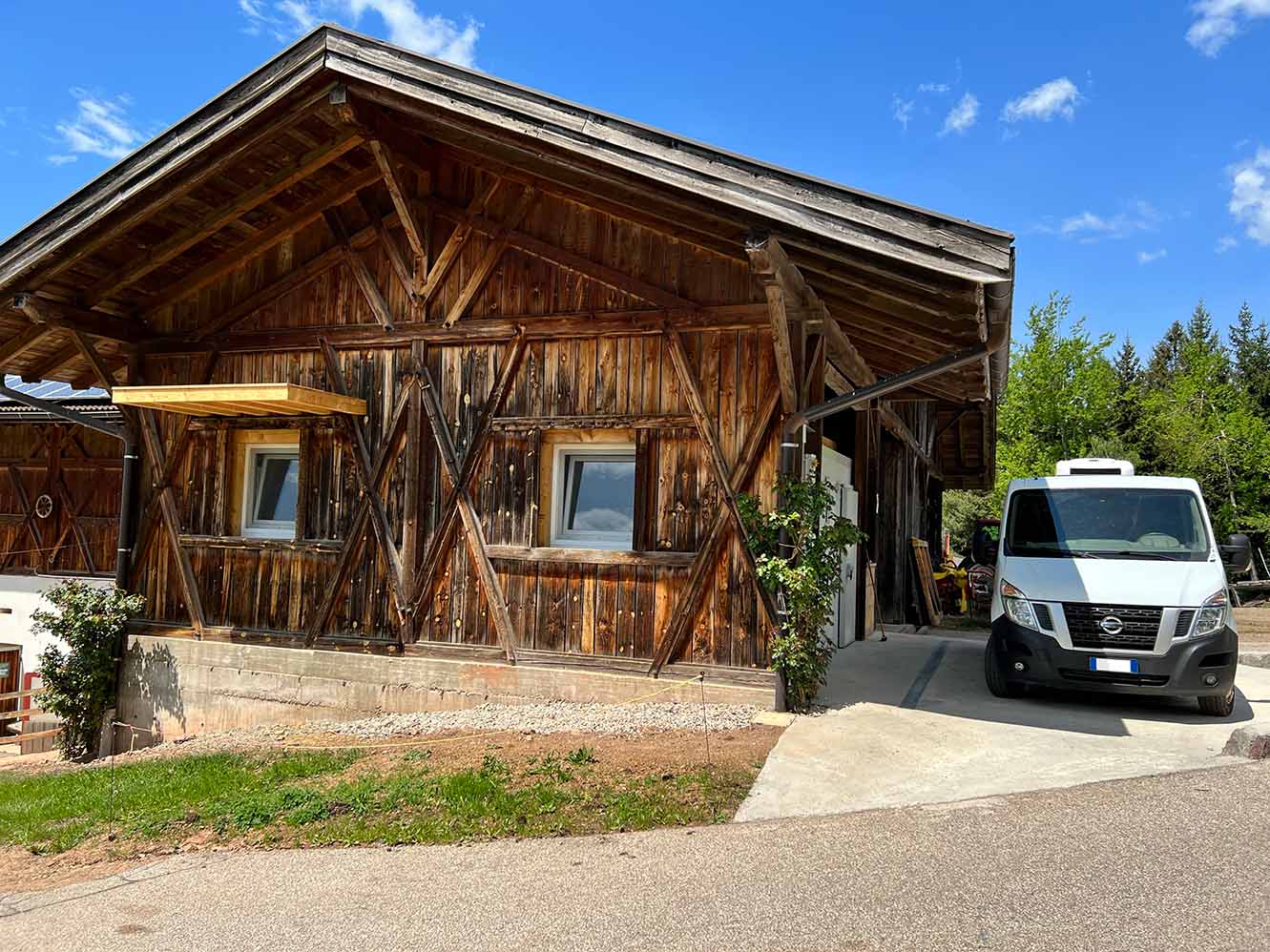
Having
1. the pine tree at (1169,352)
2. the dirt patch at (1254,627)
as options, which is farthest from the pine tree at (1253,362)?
the dirt patch at (1254,627)

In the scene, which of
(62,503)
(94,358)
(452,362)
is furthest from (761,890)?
(62,503)

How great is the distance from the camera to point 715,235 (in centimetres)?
771

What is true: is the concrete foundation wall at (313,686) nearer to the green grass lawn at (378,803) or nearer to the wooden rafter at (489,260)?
the green grass lawn at (378,803)

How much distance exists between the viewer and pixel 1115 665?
23.5 feet

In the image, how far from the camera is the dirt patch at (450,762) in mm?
5113

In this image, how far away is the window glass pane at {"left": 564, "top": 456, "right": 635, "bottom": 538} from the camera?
8.40 meters

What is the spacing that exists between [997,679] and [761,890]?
4832 millimetres

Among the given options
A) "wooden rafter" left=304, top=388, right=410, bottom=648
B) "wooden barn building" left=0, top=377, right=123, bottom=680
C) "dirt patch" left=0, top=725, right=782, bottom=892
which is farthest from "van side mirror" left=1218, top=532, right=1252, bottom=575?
"wooden barn building" left=0, top=377, right=123, bottom=680

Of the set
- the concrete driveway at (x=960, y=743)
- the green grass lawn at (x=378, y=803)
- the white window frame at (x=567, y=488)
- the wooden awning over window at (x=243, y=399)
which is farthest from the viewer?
the white window frame at (x=567, y=488)

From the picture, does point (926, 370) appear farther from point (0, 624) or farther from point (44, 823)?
point (0, 624)

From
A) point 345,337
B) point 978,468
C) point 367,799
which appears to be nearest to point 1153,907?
point 367,799

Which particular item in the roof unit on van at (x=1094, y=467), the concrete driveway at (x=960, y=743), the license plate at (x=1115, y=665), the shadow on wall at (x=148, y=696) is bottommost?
the shadow on wall at (x=148, y=696)

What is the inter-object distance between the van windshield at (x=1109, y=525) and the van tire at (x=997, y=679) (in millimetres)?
902

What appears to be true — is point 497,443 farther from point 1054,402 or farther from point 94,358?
point 1054,402
